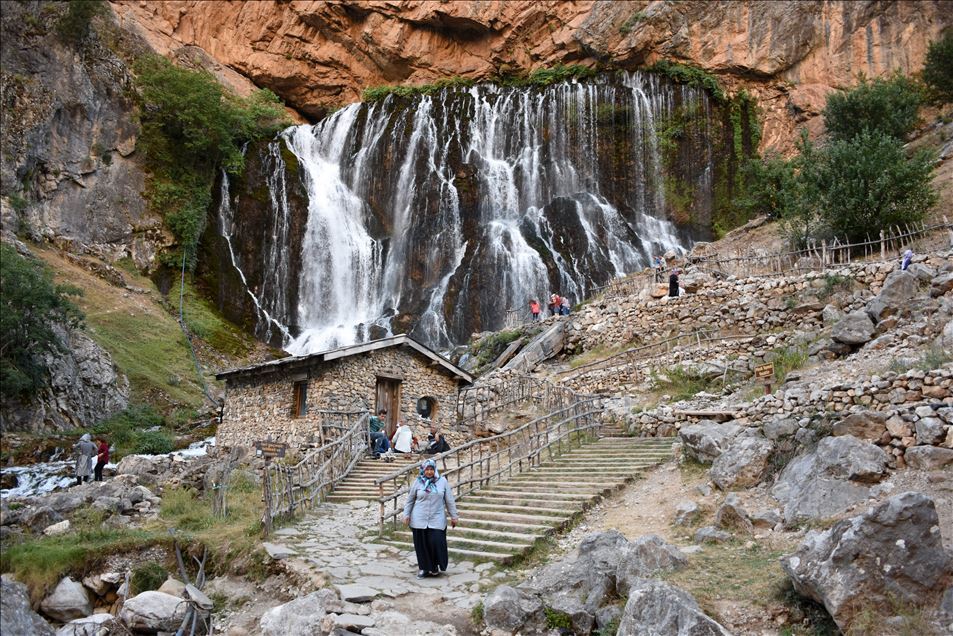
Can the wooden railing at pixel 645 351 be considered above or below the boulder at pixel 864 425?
above

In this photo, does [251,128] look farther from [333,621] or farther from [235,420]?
[333,621]

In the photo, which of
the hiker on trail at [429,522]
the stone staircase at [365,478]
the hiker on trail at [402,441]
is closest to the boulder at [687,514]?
the hiker on trail at [429,522]

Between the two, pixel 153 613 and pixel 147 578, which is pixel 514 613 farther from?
pixel 147 578

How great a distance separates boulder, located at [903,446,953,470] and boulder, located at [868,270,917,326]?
6.72 meters

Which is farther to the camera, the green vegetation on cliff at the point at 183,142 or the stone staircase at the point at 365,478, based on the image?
the green vegetation on cliff at the point at 183,142

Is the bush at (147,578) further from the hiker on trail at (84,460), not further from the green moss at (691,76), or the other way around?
the green moss at (691,76)

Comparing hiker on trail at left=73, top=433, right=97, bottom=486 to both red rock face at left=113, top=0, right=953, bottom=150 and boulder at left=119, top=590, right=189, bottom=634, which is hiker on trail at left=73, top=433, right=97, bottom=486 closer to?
boulder at left=119, top=590, right=189, bottom=634

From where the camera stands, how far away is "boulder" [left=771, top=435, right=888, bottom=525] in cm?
844

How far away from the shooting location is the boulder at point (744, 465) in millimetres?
10164

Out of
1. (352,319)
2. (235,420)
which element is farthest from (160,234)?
(235,420)

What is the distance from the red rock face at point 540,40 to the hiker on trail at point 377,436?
32415 mm

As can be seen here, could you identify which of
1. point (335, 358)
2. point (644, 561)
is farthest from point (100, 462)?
point (644, 561)

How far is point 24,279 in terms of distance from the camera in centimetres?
2202

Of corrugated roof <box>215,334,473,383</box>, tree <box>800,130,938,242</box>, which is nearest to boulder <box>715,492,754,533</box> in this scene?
corrugated roof <box>215,334,473,383</box>
